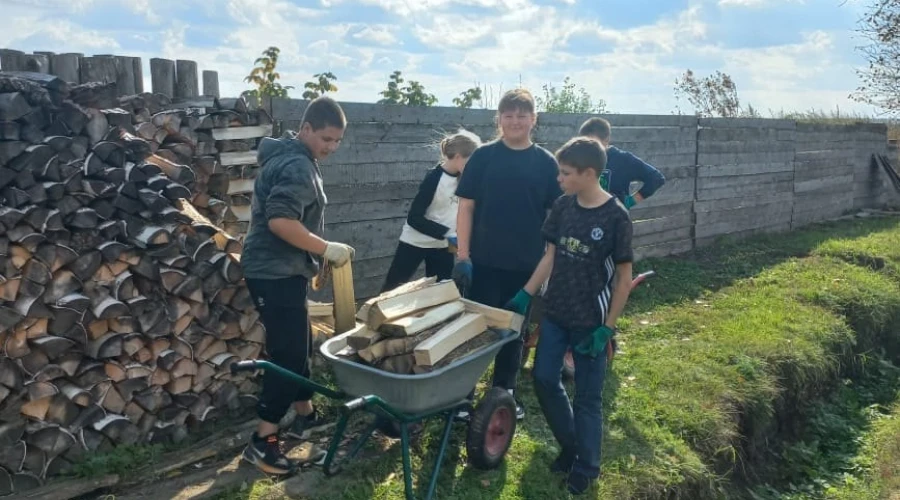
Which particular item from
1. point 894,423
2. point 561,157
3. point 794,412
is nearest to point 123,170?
point 561,157

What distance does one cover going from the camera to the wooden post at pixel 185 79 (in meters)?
5.22

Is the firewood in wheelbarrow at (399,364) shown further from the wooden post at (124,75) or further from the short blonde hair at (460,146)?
the wooden post at (124,75)

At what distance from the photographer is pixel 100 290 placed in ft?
12.9

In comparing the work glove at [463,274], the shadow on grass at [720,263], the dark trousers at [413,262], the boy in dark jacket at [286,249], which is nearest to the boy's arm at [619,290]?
the work glove at [463,274]

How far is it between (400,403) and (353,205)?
2.87 metres

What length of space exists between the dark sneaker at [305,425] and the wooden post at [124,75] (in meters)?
2.35

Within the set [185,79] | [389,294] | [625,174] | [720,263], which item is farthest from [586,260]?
[720,263]

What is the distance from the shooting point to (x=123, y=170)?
13.7 ft

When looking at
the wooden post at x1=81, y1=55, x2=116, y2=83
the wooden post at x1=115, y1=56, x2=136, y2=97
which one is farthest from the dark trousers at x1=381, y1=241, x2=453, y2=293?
the wooden post at x1=81, y1=55, x2=116, y2=83

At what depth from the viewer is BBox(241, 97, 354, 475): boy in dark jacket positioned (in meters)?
3.59

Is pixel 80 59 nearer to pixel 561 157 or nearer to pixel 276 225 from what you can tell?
pixel 276 225

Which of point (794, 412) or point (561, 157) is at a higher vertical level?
point (561, 157)

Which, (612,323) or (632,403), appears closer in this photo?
(612,323)

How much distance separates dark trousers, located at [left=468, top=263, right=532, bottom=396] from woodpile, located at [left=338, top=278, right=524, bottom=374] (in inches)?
21.3
